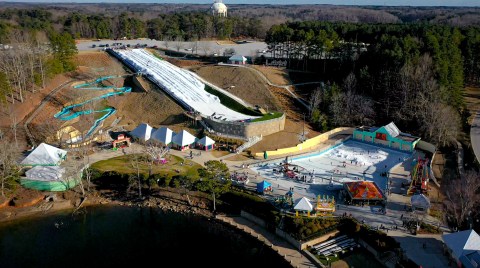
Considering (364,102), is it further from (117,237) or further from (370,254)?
(117,237)

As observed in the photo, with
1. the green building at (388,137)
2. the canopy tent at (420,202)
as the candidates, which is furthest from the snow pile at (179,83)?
the canopy tent at (420,202)

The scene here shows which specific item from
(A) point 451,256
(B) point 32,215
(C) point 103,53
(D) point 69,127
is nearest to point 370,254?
(A) point 451,256

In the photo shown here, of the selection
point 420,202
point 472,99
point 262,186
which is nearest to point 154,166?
point 262,186

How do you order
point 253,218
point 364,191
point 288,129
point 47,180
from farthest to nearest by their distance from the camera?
point 288,129 < point 47,180 < point 364,191 < point 253,218

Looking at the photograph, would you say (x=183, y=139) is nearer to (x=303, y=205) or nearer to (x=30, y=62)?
(x=303, y=205)

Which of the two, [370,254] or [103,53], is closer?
[370,254]
